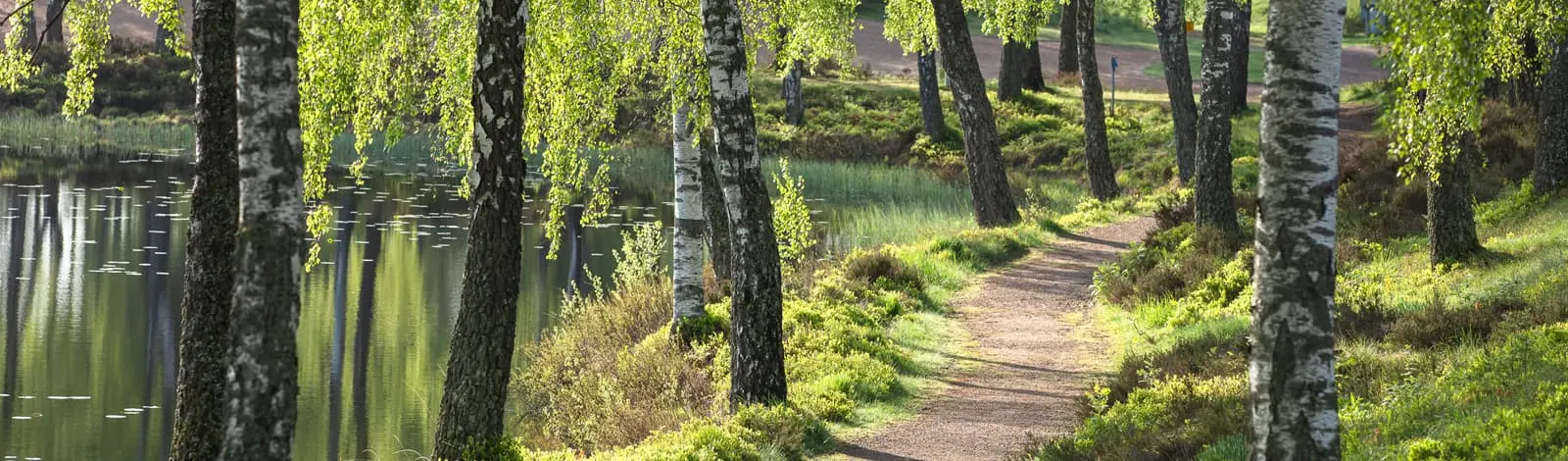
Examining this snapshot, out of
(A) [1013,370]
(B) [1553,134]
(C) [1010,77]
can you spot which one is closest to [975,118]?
(B) [1553,134]

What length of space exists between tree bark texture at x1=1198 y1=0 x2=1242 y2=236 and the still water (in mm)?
8734

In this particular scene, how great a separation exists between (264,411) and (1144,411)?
19.8 feet

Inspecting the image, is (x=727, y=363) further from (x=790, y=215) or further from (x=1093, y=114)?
(x=1093, y=114)

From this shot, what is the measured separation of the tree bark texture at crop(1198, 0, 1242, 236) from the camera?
17562 mm

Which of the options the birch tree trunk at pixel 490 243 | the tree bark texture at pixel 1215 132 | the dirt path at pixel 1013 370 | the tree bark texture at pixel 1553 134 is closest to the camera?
the birch tree trunk at pixel 490 243

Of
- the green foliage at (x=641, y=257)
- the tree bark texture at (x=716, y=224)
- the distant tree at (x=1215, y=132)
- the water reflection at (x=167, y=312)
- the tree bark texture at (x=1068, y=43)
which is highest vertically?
the tree bark texture at (x=1068, y=43)

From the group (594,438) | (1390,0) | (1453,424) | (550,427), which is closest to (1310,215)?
(1390,0)

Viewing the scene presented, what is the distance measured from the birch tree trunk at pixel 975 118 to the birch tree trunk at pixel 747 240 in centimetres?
1114

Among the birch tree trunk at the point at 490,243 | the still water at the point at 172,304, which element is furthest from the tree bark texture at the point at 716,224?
the birch tree trunk at the point at 490,243

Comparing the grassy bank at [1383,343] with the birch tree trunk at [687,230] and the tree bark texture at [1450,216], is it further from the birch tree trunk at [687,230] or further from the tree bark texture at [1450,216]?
the birch tree trunk at [687,230]

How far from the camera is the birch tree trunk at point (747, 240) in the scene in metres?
11.4

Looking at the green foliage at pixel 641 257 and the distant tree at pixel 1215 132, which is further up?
the distant tree at pixel 1215 132

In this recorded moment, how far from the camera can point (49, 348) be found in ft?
57.5

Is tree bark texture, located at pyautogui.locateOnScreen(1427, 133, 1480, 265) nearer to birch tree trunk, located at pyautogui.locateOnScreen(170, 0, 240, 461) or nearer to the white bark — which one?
the white bark
